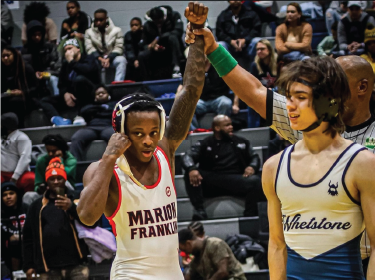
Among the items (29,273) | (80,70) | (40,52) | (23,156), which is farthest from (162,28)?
(29,273)

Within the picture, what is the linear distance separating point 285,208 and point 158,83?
865 centimetres

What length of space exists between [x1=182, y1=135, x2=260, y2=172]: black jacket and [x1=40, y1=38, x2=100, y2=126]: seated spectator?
112 inches

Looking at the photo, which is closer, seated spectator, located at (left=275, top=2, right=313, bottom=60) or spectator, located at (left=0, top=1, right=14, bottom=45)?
seated spectator, located at (left=275, top=2, right=313, bottom=60)

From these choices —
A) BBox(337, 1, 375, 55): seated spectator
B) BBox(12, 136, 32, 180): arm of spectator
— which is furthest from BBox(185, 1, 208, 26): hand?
BBox(337, 1, 375, 55): seated spectator

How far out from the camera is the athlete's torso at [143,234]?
11.0 ft

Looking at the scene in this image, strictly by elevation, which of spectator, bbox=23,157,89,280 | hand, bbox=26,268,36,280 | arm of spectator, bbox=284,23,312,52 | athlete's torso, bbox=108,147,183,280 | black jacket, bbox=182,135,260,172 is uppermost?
arm of spectator, bbox=284,23,312,52

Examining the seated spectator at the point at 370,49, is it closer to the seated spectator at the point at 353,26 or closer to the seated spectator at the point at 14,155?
the seated spectator at the point at 353,26

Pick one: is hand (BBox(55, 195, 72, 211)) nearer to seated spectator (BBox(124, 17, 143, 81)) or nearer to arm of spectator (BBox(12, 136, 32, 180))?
arm of spectator (BBox(12, 136, 32, 180))

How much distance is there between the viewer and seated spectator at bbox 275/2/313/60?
1045cm

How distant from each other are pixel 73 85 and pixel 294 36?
3970 mm

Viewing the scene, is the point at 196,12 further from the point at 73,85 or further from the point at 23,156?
the point at 73,85

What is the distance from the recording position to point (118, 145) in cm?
335

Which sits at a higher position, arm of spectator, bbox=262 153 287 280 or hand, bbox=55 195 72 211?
arm of spectator, bbox=262 153 287 280

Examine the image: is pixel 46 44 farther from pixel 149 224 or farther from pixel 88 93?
pixel 149 224
